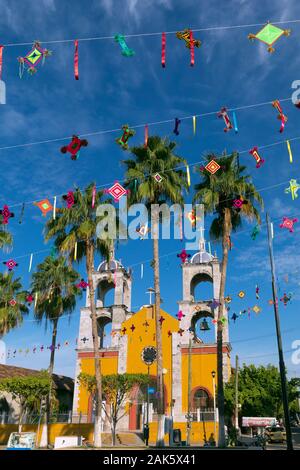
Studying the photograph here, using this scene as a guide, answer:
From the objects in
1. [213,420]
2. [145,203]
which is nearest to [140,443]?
[213,420]

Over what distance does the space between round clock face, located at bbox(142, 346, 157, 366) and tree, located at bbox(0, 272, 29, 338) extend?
1365cm

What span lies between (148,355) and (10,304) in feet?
51.5

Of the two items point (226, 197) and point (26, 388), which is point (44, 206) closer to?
point (226, 197)

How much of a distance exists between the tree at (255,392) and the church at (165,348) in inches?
102

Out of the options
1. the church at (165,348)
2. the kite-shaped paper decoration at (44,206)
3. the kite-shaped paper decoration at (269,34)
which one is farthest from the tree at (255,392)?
the kite-shaped paper decoration at (269,34)

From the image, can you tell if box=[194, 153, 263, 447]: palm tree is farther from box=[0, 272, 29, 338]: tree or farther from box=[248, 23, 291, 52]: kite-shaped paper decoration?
box=[0, 272, 29, 338]: tree

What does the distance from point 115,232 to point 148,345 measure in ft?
70.5

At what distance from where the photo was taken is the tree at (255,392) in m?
42.2

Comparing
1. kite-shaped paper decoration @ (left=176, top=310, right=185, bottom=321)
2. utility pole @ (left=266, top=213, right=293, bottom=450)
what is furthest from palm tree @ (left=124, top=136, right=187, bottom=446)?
kite-shaped paper decoration @ (left=176, top=310, right=185, bottom=321)

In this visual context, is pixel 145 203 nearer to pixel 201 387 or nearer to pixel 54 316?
pixel 54 316

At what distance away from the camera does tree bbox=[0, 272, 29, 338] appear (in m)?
35.2

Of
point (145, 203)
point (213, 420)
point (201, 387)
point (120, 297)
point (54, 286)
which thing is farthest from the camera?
point (120, 297)

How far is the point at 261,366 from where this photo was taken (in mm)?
47969

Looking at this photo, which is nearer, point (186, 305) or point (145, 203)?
point (145, 203)
